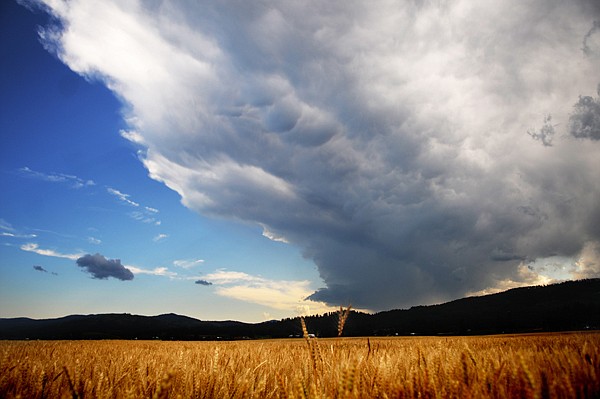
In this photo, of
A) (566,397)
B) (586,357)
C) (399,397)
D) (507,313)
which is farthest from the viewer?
(507,313)

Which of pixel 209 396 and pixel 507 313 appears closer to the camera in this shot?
pixel 209 396

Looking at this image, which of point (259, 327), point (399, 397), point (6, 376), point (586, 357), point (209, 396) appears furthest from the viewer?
point (259, 327)

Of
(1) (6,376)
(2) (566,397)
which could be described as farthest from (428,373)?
(1) (6,376)

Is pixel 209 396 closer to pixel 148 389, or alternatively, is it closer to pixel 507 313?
pixel 148 389

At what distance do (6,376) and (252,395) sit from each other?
2.64 metres

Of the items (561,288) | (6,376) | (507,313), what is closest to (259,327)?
(507,313)

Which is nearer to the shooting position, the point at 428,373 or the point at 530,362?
the point at 428,373

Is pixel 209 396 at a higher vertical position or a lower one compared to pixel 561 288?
lower

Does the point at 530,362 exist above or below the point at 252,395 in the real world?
above

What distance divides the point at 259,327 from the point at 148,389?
415ft

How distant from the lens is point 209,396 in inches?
119

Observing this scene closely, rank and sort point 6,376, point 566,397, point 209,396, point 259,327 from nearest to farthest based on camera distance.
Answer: point 566,397 → point 209,396 → point 6,376 → point 259,327

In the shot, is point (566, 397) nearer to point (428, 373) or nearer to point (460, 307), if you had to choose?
point (428, 373)

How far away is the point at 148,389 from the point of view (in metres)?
3.11
